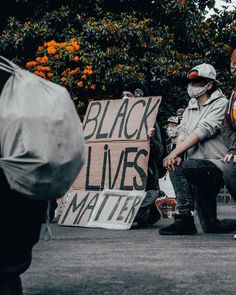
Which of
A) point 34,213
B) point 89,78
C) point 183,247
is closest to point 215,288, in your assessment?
point 34,213

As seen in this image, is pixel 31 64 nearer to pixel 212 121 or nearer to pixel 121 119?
pixel 121 119

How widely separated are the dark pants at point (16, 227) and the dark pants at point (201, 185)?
13.2 feet

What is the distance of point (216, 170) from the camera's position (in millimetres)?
7273

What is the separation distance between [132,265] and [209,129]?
2.58 meters

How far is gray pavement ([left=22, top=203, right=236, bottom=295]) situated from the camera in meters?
4.00

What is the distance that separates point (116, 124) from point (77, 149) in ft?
18.9

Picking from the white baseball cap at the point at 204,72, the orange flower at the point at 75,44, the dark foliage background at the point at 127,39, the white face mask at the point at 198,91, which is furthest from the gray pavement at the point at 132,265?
the dark foliage background at the point at 127,39

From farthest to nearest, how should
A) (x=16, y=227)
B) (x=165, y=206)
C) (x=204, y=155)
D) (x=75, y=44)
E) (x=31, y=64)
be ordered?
(x=75, y=44), (x=31, y=64), (x=165, y=206), (x=204, y=155), (x=16, y=227)

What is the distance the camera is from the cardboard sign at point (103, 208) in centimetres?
823

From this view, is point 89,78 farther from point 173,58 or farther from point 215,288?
point 215,288

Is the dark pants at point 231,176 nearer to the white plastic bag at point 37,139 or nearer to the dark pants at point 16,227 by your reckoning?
the dark pants at point 16,227

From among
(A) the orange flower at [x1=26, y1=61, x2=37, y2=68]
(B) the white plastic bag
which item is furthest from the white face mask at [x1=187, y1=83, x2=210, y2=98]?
(A) the orange flower at [x1=26, y1=61, x2=37, y2=68]

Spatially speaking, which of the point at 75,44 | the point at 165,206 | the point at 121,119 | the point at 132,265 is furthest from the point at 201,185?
the point at 75,44

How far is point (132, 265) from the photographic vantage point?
→ 193 inches
